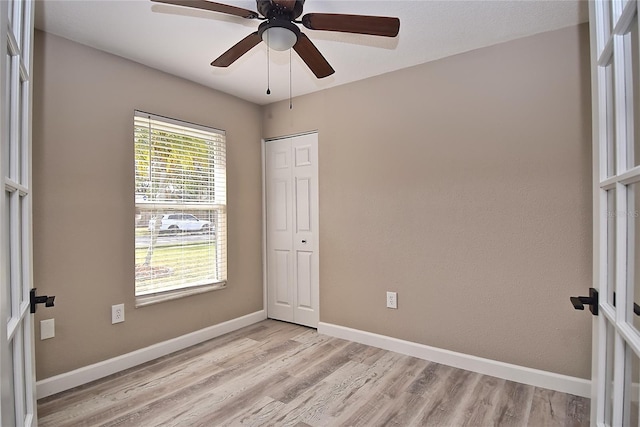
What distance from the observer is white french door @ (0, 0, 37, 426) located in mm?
862

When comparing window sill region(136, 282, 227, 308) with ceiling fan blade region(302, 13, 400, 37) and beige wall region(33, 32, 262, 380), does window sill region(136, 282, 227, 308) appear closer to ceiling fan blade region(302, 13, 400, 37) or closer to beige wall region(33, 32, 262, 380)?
beige wall region(33, 32, 262, 380)

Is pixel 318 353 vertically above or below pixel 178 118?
below

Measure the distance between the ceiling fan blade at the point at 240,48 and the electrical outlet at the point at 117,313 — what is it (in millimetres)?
1966

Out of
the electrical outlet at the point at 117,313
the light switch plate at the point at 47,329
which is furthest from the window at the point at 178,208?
the light switch plate at the point at 47,329

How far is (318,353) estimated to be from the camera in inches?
115

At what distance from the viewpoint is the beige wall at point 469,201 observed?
2.26 m

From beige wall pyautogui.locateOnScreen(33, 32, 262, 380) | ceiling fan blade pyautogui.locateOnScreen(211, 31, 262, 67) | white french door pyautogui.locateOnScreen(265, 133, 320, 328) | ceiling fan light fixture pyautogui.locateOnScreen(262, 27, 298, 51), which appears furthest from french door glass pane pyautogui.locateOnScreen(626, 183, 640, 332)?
beige wall pyautogui.locateOnScreen(33, 32, 262, 380)

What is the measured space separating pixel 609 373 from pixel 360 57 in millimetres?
2495

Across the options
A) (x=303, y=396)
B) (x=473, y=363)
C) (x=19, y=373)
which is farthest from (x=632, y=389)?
(x=473, y=363)

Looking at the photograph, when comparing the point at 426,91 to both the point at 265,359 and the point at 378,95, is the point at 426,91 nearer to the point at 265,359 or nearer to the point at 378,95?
the point at 378,95

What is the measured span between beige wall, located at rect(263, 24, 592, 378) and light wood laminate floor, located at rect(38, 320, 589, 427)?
324mm

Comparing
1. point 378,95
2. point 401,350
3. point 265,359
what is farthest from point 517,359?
point 378,95

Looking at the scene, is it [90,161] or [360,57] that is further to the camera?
[360,57]

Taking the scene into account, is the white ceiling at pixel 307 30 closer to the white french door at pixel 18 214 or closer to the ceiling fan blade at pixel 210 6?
the ceiling fan blade at pixel 210 6
